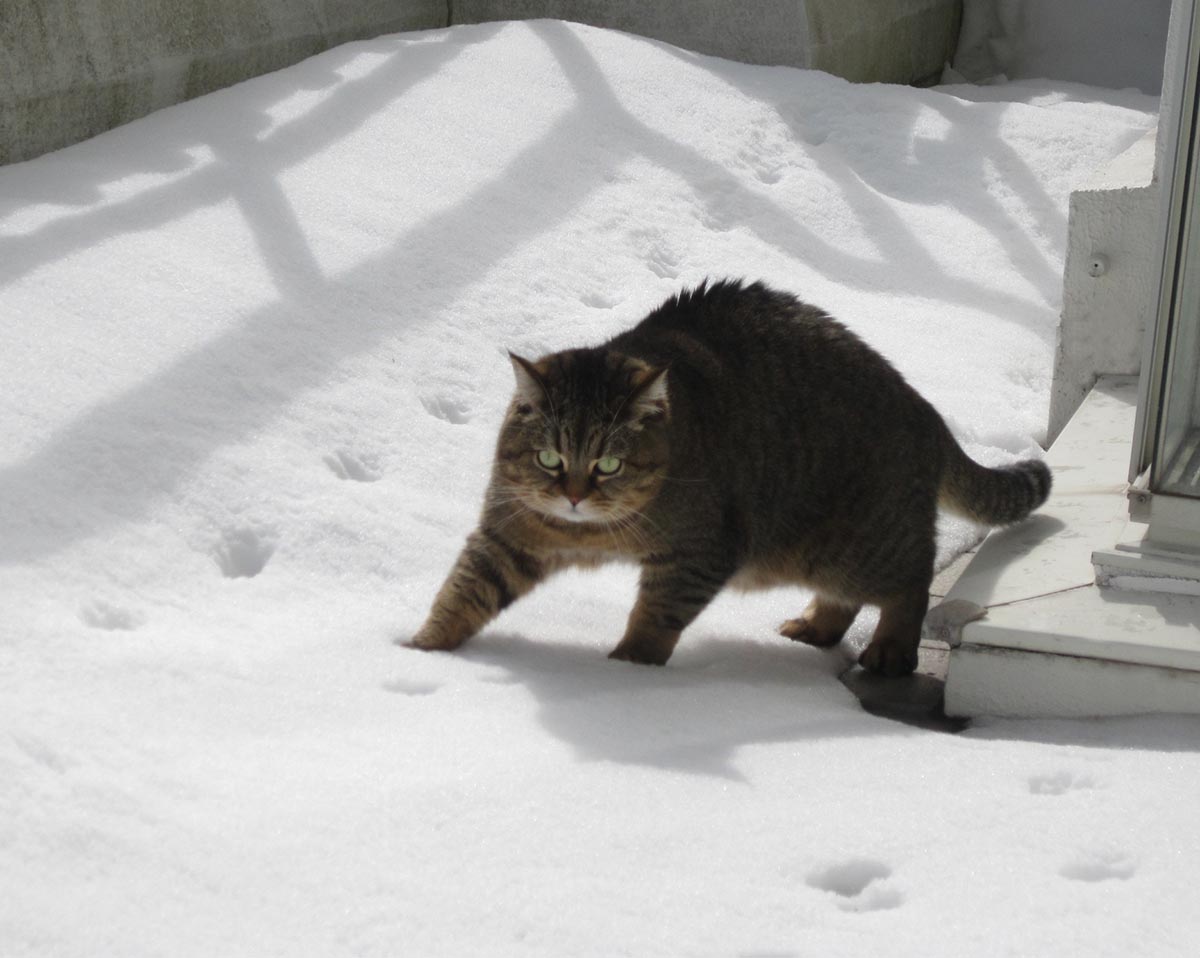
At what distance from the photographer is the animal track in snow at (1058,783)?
2430mm

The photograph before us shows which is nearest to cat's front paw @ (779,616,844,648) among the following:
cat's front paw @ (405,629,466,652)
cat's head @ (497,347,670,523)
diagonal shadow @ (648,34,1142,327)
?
cat's head @ (497,347,670,523)

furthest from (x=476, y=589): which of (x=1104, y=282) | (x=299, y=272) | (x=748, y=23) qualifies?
(x=748, y=23)

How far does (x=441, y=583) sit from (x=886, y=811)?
1280mm

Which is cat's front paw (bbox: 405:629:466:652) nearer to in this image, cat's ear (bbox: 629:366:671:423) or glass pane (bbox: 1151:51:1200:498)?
cat's ear (bbox: 629:366:671:423)

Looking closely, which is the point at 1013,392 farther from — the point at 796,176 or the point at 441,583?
the point at 441,583

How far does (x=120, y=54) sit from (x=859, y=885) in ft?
12.1

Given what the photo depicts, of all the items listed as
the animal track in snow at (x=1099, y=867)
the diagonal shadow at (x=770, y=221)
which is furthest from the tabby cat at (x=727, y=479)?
the diagonal shadow at (x=770, y=221)

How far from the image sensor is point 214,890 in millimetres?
1946

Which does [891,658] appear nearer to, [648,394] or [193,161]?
[648,394]

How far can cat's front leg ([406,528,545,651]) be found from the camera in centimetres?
300

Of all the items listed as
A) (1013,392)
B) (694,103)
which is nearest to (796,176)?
(694,103)

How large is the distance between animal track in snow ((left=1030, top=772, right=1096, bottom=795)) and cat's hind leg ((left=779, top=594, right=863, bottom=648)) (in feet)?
3.33

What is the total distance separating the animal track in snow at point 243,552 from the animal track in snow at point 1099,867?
173cm

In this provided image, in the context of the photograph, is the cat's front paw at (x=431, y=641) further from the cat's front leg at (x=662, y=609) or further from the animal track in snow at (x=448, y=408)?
the animal track in snow at (x=448, y=408)
